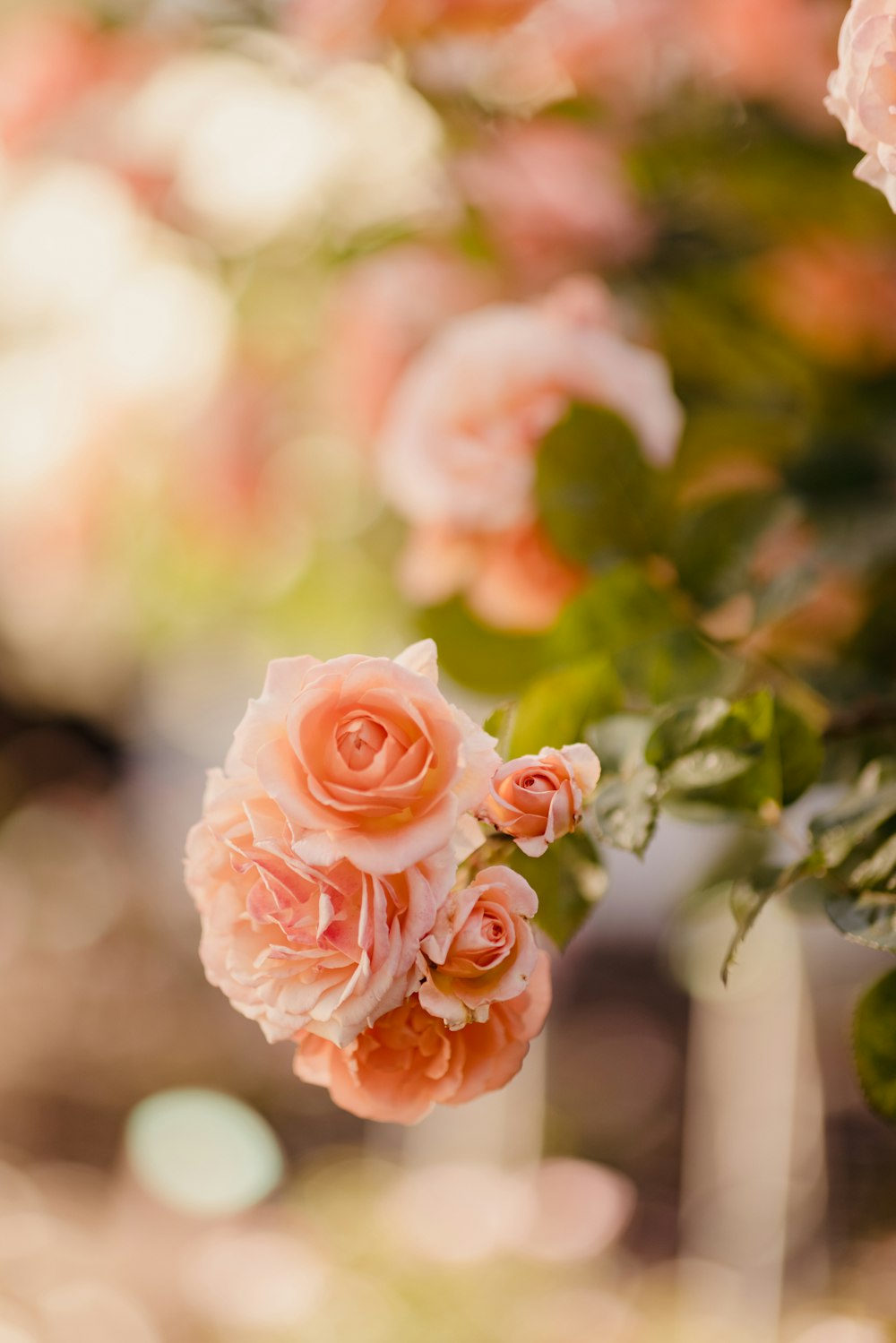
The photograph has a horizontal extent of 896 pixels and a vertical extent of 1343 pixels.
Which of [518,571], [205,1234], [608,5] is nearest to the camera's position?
[518,571]

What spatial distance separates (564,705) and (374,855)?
9cm

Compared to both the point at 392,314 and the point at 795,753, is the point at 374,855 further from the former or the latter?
the point at 392,314

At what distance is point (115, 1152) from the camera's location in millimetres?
990

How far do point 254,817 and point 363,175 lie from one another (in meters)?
0.46

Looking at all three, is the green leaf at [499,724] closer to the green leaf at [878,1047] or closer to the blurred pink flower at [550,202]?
the green leaf at [878,1047]

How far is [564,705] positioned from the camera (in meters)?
0.25

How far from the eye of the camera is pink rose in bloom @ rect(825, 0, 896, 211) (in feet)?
0.62

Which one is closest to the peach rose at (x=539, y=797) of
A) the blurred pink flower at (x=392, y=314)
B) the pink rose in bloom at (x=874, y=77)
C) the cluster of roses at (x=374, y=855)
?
the cluster of roses at (x=374, y=855)

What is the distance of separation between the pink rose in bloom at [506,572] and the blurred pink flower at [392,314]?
0.14 meters

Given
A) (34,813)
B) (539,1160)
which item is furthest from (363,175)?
(34,813)

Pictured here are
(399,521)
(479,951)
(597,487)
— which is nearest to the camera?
(479,951)

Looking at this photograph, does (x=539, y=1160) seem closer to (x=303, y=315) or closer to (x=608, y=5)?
(x=303, y=315)

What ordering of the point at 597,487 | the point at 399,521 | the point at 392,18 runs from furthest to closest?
the point at 399,521 → the point at 392,18 → the point at 597,487

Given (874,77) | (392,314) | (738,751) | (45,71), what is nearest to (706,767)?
(738,751)
